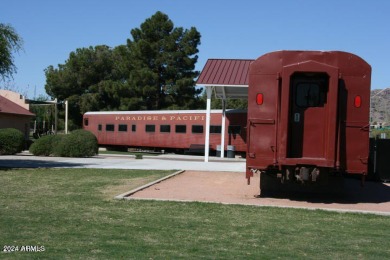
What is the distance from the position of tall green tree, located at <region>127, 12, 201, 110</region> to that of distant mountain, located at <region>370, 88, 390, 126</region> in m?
31.8

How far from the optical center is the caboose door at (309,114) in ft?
34.1

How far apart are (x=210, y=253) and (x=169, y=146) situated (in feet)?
93.5

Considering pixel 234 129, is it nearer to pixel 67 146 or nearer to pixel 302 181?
pixel 67 146

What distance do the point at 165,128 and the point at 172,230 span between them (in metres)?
27.0

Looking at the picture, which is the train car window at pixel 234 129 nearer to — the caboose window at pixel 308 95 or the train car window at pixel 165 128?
the train car window at pixel 165 128

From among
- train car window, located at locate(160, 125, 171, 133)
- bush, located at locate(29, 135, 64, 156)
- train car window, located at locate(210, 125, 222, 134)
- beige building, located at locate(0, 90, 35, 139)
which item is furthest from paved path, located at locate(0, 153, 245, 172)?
beige building, located at locate(0, 90, 35, 139)

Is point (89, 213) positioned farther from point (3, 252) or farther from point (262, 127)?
point (262, 127)

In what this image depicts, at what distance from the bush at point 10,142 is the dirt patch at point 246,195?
14628 mm

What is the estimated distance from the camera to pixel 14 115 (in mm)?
37125

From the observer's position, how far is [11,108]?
3784 centimetres

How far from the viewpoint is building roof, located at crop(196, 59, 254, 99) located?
2500 centimetres

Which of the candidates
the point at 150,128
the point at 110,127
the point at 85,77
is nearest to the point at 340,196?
the point at 150,128

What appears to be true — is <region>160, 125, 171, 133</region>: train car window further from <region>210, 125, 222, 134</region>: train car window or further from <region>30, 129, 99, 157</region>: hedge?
<region>30, 129, 99, 157</region>: hedge

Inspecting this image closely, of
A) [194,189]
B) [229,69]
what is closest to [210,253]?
[194,189]
